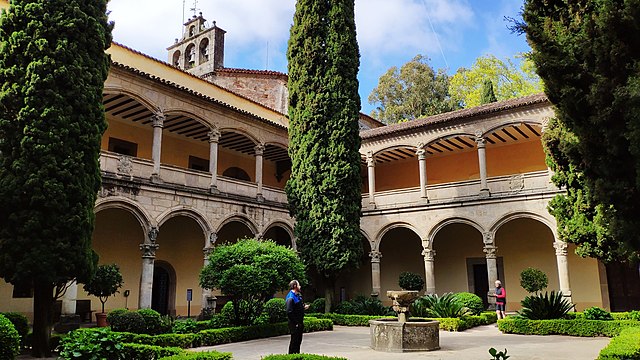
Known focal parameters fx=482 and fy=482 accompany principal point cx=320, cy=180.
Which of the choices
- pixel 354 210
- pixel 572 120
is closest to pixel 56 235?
pixel 572 120

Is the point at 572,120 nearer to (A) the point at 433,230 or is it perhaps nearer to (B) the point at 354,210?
(B) the point at 354,210

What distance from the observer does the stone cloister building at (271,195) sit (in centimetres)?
1462

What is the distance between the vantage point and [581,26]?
6043 mm

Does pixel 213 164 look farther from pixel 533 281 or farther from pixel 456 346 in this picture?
pixel 533 281

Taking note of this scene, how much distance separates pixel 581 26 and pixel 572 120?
3.86 ft

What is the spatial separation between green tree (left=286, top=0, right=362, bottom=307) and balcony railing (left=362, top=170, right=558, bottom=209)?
3886 mm

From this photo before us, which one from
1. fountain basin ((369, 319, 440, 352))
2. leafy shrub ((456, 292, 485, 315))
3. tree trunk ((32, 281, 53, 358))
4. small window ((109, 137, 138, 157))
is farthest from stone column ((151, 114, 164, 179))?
leafy shrub ((456, 292, 485, 315))

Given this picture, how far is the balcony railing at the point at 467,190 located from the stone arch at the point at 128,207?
904cm

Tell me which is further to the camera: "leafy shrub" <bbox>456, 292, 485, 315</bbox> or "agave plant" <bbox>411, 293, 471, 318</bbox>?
"leafy shrub" <bbox>456, 292, 485, 315</bbox>

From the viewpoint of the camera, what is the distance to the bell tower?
24.7 metres

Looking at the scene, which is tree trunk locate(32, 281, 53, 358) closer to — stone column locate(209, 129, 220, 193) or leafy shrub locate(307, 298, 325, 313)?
stone column locate(209, 129, 220, 193)

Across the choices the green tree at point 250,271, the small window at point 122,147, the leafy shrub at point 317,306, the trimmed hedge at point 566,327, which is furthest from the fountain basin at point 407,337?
the small window at point 122,147

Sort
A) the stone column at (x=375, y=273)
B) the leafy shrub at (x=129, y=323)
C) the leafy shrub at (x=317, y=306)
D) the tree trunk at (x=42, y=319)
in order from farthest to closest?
1. the stone column at (x=375, y=273)
2. the leafy shrub at (x=317, y=306)
3. the leafy shrub at (x=129, y=323)
4. the tree trunk at (x=42, y=319)

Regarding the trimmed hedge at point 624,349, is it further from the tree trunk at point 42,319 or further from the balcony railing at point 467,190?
the balcony railing at point 467,190
